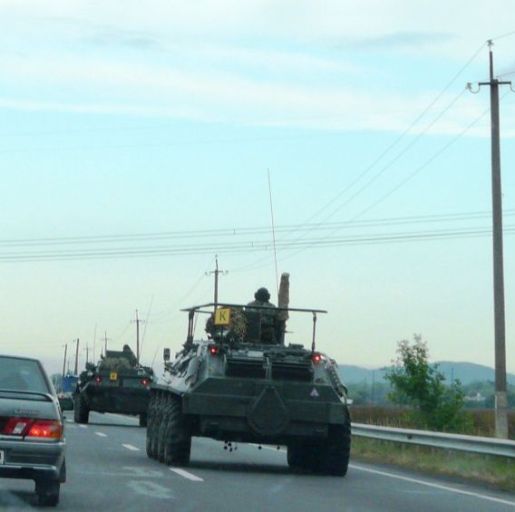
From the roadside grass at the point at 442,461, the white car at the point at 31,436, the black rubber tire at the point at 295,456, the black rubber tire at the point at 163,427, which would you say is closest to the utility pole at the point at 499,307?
the roadside grass at the point at 442,461

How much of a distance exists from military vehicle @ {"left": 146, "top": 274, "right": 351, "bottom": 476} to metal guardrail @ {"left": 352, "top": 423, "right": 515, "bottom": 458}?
1968 millimetres

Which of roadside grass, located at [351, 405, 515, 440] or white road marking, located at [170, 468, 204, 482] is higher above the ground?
roadside grass, located at [351, 405, 515, 440]

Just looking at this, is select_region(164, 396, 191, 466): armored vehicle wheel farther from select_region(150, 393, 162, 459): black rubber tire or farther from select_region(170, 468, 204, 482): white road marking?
select_region(150, 393, 162, 459): black rubber tire

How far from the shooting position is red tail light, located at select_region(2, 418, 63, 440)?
12.2m

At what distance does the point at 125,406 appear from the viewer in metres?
37.6

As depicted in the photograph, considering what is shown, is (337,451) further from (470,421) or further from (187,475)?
(470,421)

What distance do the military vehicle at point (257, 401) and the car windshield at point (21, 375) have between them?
6.42 meters

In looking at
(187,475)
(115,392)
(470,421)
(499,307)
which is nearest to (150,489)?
(187,475)

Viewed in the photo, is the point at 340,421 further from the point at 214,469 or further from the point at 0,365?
the point at 0,365

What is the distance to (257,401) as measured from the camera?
1983 centimetres

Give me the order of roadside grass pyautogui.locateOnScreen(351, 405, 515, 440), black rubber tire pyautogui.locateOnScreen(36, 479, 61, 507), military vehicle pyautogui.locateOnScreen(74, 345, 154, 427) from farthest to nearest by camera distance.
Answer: military vehicle pyautogui.locateOnScreen(74, 345, 154, 427) < roadside grass pyautogui.locateOnScreen(351, 405, 515, 440) < black rubber tire pyautogui.locateOnScreen(36, 479, 61, 507)

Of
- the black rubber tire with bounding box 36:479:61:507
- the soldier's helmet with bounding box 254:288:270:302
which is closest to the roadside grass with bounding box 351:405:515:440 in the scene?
the soldier's helmet with bounding box 254:288:270:302

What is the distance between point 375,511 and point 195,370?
20.8 feet

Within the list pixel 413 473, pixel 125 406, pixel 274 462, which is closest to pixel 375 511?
pixel 413 473
